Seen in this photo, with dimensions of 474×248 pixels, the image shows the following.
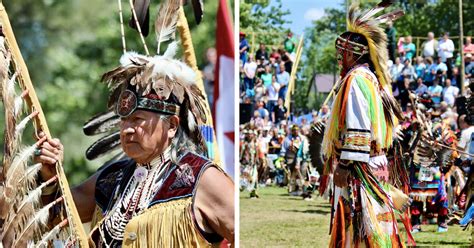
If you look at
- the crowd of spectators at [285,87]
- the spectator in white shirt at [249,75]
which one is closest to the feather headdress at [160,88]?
the crowd of spectators at [285,87]

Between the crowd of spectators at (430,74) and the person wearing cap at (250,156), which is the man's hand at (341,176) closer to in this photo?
the person wearing cap at (250,156)

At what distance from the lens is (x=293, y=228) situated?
10266 millimetres

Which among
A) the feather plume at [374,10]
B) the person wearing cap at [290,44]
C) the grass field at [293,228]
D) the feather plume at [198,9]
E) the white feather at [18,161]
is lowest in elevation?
the grass field at [293,228]

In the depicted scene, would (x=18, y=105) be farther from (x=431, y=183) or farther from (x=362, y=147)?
(x=431, y=183)

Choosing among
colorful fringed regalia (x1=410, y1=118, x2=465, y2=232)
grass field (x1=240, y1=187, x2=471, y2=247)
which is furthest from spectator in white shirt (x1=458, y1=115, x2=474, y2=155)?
grass field (x1=240, y1=187, x2=471, y2=247)

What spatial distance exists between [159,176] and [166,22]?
72cm

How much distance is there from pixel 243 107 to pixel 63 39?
2.99 metres

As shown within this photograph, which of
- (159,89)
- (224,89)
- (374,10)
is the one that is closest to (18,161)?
(159,89)

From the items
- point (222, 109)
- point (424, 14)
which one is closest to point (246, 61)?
point (222, 109)

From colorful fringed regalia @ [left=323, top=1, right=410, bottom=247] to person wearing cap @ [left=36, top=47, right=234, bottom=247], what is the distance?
1565 millimetres

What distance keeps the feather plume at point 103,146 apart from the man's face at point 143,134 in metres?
0.73

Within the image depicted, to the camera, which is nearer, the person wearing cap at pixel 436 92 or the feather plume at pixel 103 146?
the feather plume at pixel 103 146

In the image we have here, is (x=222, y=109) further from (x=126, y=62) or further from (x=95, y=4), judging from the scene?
(x=95, y=4)

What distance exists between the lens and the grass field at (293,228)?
913 centimetres
